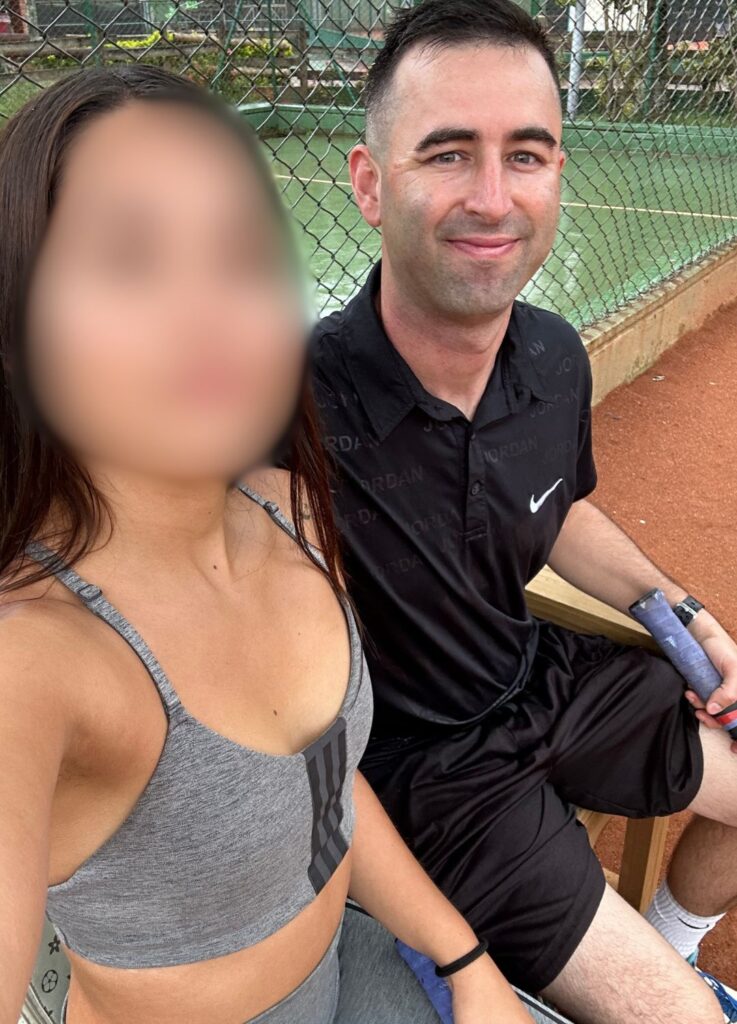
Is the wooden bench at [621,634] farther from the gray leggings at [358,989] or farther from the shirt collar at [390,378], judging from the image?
the gray leggings at [358,989]

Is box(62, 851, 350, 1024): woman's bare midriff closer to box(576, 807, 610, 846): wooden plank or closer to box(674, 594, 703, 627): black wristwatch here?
box(576, 807, 610, 846): wooden plank

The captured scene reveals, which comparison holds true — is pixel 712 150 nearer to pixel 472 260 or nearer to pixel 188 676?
pixel 472 260

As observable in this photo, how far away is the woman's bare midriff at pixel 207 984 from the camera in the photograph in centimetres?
94

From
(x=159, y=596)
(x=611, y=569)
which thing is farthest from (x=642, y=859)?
(x=159, y=596)

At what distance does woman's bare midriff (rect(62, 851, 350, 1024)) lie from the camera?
3.10ft

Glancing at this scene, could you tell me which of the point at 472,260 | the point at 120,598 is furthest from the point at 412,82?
the point at 120,598

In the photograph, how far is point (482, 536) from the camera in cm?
157

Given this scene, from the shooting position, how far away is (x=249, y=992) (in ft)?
3.27

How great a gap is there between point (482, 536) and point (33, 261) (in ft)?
3.39

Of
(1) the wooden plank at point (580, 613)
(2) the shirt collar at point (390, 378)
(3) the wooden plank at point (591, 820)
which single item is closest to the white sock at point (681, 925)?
(3) the wooden plank at point (591, 820)

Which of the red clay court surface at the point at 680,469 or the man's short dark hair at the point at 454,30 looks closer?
the man's short dark hair at the point at 454,30

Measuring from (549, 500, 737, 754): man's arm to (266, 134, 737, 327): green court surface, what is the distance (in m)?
2.02

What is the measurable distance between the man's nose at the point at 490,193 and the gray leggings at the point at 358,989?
118cm

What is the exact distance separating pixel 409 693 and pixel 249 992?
0.67m
